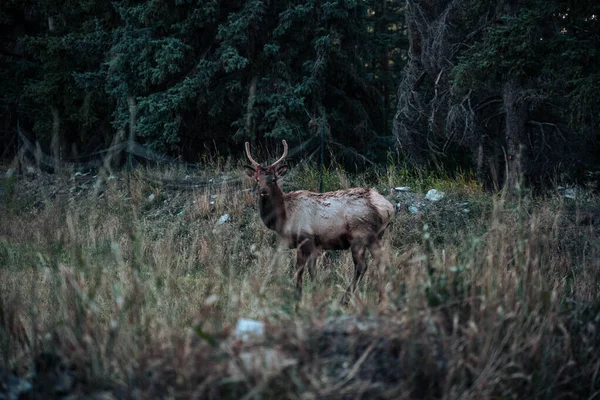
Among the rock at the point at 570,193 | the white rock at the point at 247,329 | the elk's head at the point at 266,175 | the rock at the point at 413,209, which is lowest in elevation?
the rock at the point at 570,193

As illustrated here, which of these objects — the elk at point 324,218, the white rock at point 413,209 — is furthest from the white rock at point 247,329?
the white rock at point 413,209

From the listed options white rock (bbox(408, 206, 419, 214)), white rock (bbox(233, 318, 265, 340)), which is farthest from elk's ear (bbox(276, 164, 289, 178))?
white rock (bbox(233, 318, 265, 340))

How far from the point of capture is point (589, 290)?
19.8 ft

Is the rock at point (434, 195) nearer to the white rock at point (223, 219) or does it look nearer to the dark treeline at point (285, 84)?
the dark treeline at point (285, 84)

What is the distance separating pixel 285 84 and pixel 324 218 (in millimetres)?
8551

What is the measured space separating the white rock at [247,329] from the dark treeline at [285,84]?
836 cm

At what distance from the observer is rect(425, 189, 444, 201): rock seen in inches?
444

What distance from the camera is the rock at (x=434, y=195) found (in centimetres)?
1127

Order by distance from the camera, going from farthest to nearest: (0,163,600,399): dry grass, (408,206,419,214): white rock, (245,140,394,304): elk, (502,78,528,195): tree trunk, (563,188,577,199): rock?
1. (502,78,528,195): tree trunk
2. (563,188,577,199): rock
3. (408,206,419,214): white rock
4. (245,140,394,304): elk
5. (0,163,600,399): dry grass

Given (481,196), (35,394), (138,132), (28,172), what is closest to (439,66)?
(481,196)

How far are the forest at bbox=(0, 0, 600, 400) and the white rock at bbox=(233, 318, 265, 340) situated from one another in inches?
1.0

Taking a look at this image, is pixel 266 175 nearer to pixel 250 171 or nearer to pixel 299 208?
pixel 250 171

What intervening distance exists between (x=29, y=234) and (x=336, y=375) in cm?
741

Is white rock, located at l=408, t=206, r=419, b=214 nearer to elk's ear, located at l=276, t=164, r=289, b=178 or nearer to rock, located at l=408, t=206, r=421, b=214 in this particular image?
rock, located at l=408, t=206, r=421, b=214
